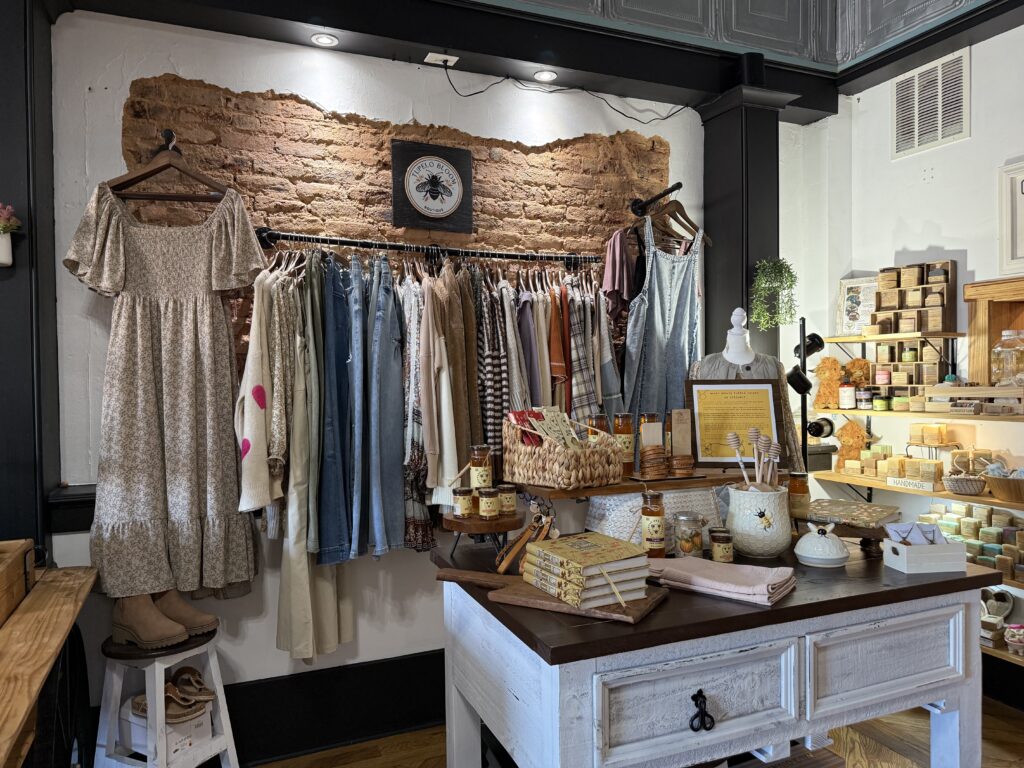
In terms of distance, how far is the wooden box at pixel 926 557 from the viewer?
184 centimetres

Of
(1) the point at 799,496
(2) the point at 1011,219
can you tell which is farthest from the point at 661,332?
(2) the point at 1011,219

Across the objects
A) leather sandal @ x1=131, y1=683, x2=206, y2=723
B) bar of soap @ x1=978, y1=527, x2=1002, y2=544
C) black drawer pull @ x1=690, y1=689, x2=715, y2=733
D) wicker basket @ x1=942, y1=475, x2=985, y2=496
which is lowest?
leather sandal @ x1=131, y1=683, x2=206, y2=723

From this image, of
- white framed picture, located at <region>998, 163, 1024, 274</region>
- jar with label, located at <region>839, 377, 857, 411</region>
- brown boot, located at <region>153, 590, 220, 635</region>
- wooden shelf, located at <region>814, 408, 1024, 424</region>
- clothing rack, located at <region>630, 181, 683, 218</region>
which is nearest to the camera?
brown boot, located at <region>153, 590, 220, 635</region>

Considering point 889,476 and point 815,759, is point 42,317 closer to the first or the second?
point 815,759

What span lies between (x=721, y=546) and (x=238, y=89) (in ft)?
8.65

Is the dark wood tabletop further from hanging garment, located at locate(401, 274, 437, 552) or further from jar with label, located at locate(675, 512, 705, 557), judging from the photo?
hanging garment, located at locate(401, 274, 437, 552)

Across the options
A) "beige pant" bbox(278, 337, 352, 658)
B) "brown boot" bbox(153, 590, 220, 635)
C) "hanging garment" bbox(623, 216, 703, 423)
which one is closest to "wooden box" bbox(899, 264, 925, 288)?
"hanging garment" bbox(623, 216, 703, 423)

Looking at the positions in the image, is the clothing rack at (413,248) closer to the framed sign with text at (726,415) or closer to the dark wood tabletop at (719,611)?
the framed sign with text at (726,415)

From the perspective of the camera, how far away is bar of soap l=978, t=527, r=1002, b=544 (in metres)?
3.32

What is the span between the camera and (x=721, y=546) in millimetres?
1940

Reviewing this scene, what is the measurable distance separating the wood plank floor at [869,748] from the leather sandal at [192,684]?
564 millimetres

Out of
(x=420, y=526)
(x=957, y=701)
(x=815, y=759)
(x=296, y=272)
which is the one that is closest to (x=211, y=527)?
(x=420, y=526)

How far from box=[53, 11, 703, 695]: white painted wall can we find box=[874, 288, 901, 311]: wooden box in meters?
2.04

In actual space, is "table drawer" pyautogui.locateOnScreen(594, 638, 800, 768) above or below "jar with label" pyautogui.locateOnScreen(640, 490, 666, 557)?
below
